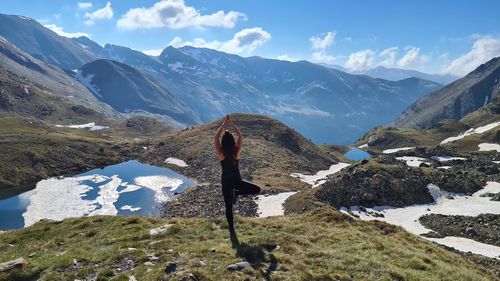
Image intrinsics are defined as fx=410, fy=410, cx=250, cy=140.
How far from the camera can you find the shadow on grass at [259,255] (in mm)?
17359

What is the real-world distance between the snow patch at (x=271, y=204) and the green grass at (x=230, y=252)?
125 feet

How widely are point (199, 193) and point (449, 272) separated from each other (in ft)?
228

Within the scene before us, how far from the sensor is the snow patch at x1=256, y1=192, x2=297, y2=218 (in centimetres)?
6645

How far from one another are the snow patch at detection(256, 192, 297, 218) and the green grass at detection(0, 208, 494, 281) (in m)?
38.2

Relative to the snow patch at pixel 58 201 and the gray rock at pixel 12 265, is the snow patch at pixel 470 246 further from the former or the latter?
the snow patch at pixel 58 201

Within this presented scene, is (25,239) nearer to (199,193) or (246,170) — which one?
(199,193)

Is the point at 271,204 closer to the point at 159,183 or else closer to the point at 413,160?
the point at 159,183

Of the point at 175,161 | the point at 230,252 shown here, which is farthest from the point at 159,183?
the point at 230,252

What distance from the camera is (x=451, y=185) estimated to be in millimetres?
71312

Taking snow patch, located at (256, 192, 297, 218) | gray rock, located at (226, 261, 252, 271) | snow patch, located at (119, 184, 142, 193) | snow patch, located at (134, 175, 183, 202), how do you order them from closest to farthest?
gray rock, located at (226, 261, 252, 271), snow patch, located at (256, 192, 297, 218), snow patch, located at (134, 175, 183, 202), snow patch, located at (119, 184, 142, 193)

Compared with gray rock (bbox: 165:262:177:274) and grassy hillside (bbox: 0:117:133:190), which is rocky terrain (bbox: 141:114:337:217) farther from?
gray rock (bbox: 165:262:177:274)

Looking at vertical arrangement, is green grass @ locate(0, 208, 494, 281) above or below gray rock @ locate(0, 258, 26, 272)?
above

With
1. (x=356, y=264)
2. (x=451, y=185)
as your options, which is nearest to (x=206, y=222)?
(x=356, y=264)

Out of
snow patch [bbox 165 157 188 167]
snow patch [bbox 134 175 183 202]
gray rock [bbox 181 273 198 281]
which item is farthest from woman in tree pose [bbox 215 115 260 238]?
snow patch [bbox 165 157 188 167]
